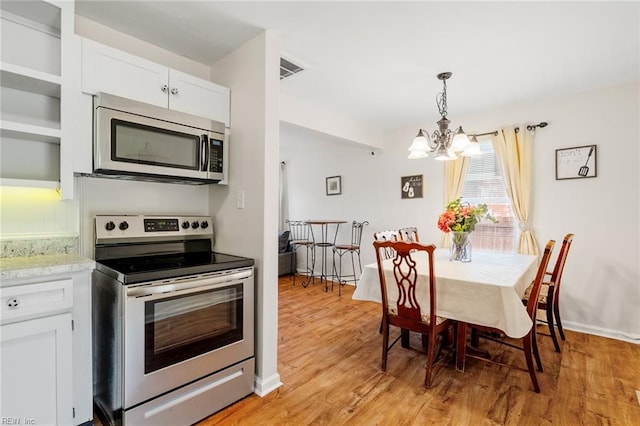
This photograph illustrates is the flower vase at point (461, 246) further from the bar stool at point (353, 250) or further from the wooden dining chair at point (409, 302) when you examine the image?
the bar stool at point (353, 250)

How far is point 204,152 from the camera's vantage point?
212 cm

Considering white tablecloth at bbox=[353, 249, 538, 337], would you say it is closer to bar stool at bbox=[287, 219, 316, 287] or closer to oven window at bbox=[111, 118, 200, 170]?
oven window at bbox=[111, 118, 200, 170]

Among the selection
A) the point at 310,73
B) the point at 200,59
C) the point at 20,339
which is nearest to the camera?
the point at 20,339

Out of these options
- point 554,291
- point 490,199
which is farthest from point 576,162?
point 554,291

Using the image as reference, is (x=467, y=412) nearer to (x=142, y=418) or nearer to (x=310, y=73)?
(x=142, y=418)

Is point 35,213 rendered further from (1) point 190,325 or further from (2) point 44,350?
(1) point 190,325

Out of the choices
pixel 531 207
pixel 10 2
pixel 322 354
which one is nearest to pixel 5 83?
pixel 10 2

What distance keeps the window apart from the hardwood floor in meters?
1.11

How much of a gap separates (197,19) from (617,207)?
3.90 metres

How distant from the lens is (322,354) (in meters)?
2.59

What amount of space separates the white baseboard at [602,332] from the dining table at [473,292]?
108 centimetres

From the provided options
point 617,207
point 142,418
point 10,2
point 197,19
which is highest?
point 197,19

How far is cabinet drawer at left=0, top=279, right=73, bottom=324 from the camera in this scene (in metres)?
1.26

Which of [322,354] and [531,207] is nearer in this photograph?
[322,354]
